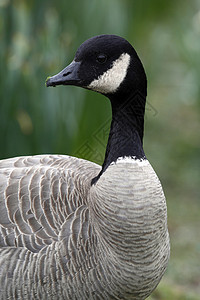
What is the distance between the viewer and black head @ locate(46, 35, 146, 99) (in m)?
2.67

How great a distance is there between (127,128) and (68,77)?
0.43 m

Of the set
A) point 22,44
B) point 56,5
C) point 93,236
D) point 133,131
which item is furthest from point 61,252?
point 56,5

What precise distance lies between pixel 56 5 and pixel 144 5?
2098 mm

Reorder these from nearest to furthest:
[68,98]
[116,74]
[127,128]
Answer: [116,74], [127,128], [68,98]

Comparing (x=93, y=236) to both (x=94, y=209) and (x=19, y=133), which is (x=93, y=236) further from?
(x=19, y=133)

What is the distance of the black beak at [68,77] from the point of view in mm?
2670

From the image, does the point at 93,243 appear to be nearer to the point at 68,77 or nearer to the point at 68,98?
the point at 68,77

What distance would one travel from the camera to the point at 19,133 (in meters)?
4.11

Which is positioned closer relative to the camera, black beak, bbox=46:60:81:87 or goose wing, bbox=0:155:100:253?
black beak, bbox=46:60:81:87

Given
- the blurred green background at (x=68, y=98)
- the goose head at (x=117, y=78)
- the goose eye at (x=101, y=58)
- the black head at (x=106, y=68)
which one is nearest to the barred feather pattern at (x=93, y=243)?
the goose head at (x=117, y=78)

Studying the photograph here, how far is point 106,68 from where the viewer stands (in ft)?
8.86

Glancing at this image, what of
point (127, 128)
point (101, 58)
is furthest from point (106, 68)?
point (127, 128)

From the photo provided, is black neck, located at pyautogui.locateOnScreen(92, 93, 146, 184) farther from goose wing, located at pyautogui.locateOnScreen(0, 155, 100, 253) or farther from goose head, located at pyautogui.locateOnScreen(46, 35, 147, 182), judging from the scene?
goose wing, located at pyautogui.locateOnScreen(0, 155, 100, 253)

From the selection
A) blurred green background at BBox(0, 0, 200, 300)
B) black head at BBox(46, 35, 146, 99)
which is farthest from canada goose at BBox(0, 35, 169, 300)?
blurred green background at BBox(0, 0, 200, 300)
